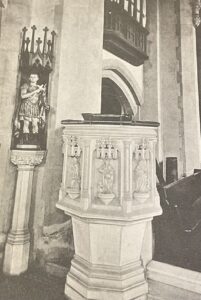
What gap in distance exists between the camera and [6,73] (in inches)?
107

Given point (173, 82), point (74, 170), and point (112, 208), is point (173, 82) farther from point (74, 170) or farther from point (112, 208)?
point (112, 208)

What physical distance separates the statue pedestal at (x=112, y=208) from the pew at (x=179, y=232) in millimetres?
383

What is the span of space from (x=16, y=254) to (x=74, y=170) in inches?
43.2

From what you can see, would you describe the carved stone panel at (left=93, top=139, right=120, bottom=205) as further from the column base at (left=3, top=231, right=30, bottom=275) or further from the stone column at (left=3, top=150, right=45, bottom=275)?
the column base at (left=3, top=231, right=30, bottom=275)

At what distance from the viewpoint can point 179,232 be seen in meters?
2.83

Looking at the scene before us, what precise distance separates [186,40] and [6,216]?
5492 millimetres

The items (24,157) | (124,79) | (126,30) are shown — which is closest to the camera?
(24,157)

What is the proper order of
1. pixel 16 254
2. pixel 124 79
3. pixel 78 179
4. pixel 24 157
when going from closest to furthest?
pixel 78 179 < pixel 16 254 < pixel 24 157 < pixel 124 79

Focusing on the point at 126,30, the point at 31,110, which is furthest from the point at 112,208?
the point at 126,30

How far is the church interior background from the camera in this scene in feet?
6.73

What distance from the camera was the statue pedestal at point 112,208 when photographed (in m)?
2.00

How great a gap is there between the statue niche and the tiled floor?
1.27m

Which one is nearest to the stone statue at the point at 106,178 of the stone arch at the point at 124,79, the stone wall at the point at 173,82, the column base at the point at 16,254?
the column base at the point at 16,254

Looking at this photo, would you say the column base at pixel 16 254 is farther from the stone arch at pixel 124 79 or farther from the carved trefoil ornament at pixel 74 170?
the stone arch at pixel 124 79
